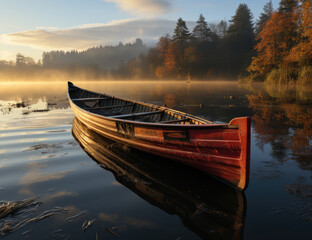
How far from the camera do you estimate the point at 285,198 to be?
4.58 m

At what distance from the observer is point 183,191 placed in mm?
5105

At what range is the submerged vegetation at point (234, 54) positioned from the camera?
93.6 ft

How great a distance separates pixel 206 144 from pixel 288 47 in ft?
122

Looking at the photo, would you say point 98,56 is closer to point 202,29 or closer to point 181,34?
point 202,29

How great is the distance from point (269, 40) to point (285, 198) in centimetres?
3768

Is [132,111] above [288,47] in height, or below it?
below

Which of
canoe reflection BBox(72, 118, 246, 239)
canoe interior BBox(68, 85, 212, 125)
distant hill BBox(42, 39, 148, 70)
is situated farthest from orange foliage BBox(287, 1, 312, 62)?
distant hill BBox(42, 39, 148, 70)

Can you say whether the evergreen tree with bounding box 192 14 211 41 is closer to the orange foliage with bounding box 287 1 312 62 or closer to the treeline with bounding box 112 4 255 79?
the treeline with bounding box 112 4 255 79

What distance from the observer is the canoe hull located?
458 cm

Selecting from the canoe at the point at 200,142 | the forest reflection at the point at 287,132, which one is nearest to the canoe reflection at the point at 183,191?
the canoe at the point at 200,142

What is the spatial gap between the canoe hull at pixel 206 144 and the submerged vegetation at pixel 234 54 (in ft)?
86.2

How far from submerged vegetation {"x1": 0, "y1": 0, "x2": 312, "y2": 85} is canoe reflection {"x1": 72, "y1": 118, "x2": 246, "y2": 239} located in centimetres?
2630

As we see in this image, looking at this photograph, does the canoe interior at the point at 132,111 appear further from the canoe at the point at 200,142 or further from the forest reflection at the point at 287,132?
the forest reflection at the point at 287,132

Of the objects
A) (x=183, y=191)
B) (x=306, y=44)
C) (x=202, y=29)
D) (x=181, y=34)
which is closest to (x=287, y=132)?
(x=183, y=191)
